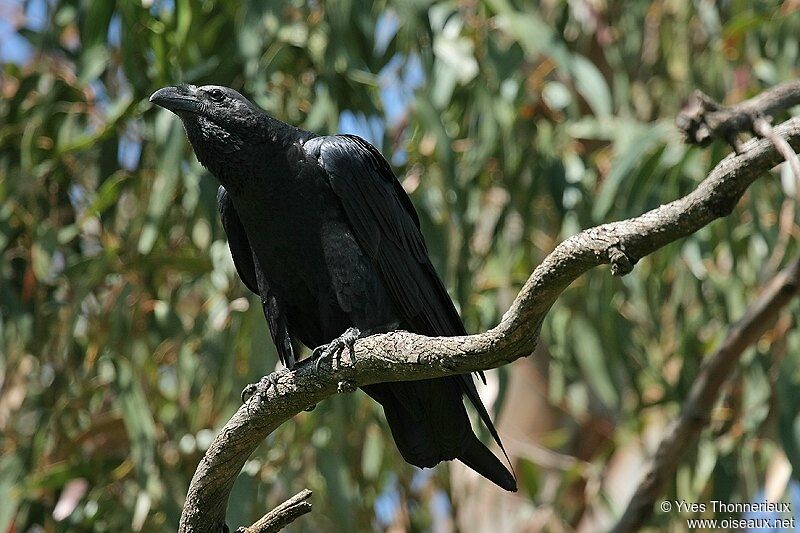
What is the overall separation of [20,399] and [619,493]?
108 inches

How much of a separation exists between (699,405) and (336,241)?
165cm

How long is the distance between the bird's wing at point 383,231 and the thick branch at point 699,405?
1.26 m

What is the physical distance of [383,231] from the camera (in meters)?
2.87

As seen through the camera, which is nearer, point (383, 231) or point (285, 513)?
point (285, 513)

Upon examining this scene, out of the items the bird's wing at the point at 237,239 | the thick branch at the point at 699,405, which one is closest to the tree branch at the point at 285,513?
the bird's wing at the point at 237,239

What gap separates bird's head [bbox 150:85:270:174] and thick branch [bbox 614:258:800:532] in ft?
5.82

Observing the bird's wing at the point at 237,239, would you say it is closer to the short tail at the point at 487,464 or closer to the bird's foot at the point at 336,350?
the bird's foot at the point at 336,350

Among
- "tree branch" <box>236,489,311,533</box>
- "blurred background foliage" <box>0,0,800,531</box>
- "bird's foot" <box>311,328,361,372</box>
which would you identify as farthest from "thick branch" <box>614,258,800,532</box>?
"tree branch" <box>236,489,311,533</box>

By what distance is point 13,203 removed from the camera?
3.94 metres

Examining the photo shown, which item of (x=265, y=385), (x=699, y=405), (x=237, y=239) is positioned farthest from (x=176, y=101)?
(x=699, y=405)

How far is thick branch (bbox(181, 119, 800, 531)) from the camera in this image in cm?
176

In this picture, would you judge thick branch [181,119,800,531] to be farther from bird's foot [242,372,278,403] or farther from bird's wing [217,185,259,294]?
bird's wing [217,185,259,294]

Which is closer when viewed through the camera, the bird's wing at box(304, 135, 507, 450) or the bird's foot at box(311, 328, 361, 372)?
the bird's foot at box(311, 328, 361, 372)

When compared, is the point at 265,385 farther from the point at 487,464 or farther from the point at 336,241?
the point at 487,464
